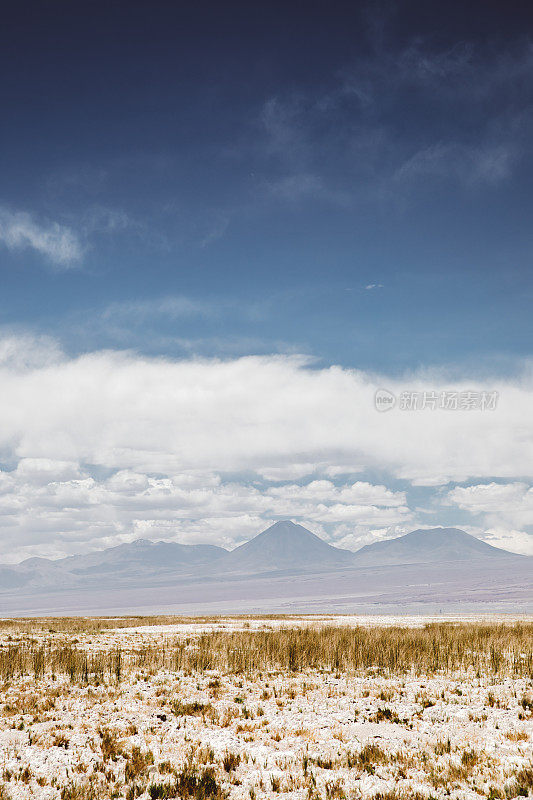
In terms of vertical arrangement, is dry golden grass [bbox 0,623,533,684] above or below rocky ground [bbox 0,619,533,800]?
below

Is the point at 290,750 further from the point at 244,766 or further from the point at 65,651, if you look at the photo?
the point at 65,651

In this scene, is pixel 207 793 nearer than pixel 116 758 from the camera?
Yes

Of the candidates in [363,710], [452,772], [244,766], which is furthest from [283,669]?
[452,772]

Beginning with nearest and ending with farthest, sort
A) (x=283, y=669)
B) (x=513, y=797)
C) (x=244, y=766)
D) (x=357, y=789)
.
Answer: (x=513, y=797) → (x=357, y=789) → (x=244, y=766) → (x=283, y=669)

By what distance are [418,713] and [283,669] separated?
7770 millimetres

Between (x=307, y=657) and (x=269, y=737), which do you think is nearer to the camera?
(x=269, y=737)

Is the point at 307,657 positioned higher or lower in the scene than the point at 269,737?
lower

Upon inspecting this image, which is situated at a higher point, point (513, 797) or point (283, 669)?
point (513, 797)

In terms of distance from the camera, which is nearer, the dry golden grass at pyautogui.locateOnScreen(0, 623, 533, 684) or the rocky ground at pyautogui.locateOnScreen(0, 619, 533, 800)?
the rocky ground at pyautogui.locateOnScreen(0, 619, 533, 800)

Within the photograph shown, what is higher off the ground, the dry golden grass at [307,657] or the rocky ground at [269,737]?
the rocky ground at [269,737]

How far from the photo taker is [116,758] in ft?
36.6

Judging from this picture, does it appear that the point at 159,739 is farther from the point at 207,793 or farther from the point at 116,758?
the point at 207,793

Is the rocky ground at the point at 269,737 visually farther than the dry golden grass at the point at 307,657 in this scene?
No

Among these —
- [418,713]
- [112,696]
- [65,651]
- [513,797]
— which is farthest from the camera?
[65,651]
